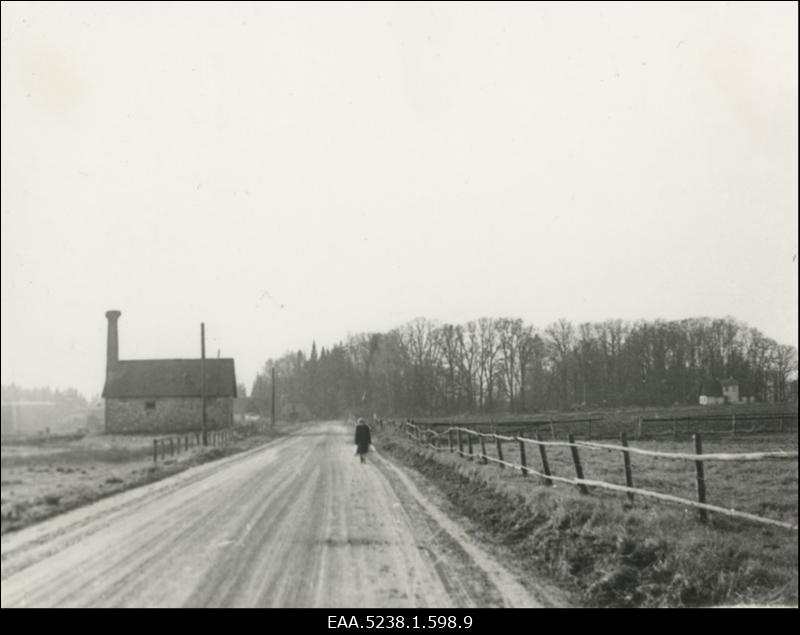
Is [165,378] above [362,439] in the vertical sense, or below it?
above

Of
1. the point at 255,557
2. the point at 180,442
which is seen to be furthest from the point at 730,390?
the point at 180,442

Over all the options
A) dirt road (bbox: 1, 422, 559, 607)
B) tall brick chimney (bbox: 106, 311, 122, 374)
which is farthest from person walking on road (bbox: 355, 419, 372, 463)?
tall brick chimney (bbox: 106, 311, 122, 374)

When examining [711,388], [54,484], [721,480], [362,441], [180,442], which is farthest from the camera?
[180,442]

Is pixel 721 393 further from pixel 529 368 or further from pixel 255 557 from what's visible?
pixel 529 368

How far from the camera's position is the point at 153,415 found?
24625 mm

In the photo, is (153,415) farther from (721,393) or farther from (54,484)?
(721,393)

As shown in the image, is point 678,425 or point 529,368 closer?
point 678,425

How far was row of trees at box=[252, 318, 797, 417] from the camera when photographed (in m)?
15.1

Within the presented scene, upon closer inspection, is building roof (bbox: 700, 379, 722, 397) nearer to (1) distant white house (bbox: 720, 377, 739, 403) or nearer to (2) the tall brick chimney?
(1) distant white house (bbox: 720, 377, 739, 403)

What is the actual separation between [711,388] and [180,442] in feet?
60.6

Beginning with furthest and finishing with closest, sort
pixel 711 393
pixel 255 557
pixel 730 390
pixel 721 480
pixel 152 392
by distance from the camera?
pixel 152 392, pixel 711 393, pixel 730 390, pixel 721 480, pixel 255 557

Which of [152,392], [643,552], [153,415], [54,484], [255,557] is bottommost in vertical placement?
[255,557]

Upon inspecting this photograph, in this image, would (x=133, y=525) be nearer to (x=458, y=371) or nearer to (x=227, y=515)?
(x=227, y=515)
